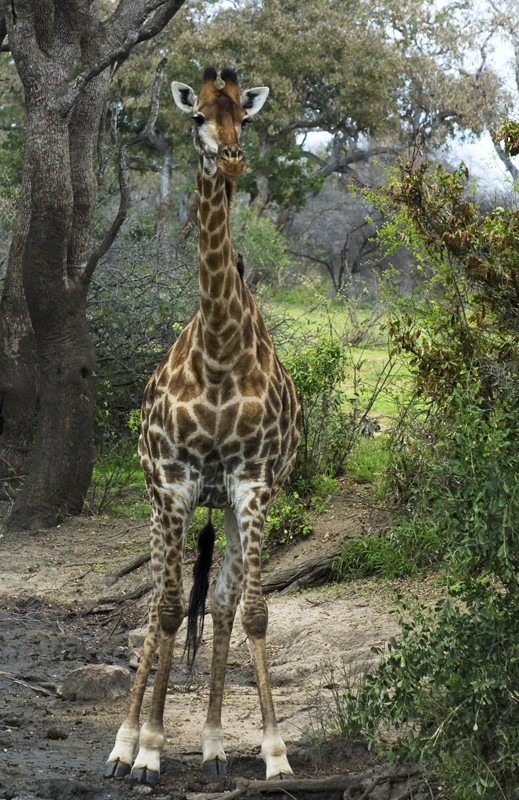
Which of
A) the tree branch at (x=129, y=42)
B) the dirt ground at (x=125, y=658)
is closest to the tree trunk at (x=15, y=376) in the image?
the dirt ground at (x=125, y=658)

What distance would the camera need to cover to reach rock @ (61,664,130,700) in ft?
19.2

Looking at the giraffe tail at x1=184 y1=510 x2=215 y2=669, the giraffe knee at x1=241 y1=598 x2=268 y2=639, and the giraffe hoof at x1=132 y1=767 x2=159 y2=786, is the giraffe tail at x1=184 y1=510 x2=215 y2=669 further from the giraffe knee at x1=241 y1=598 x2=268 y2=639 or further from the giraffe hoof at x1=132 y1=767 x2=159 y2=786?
the giraffe hoof at x1=132 y1=767 x2=159 y2=786

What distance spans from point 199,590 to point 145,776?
1.16m

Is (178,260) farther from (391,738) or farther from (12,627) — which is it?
(391,738)

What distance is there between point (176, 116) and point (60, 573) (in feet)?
68.4

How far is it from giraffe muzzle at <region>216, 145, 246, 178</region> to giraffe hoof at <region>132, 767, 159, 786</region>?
2.60 m

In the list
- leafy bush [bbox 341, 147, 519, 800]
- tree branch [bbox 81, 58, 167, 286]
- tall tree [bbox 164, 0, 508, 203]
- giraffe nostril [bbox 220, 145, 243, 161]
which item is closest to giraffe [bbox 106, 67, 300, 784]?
giraffe nostril [bbox 220, 145, 243, 161]

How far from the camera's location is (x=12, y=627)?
23.5 feet

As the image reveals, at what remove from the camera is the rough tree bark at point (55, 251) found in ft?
30.1

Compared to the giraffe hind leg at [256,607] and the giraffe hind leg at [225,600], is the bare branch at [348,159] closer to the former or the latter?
the giraffe hind leg at [225,600]

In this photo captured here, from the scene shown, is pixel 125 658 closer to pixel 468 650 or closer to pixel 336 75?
pixel 468 650

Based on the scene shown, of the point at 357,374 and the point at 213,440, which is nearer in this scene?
the point at 213,440

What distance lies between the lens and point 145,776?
4684 mm

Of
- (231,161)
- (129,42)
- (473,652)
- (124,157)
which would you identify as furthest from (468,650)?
(129,42)
